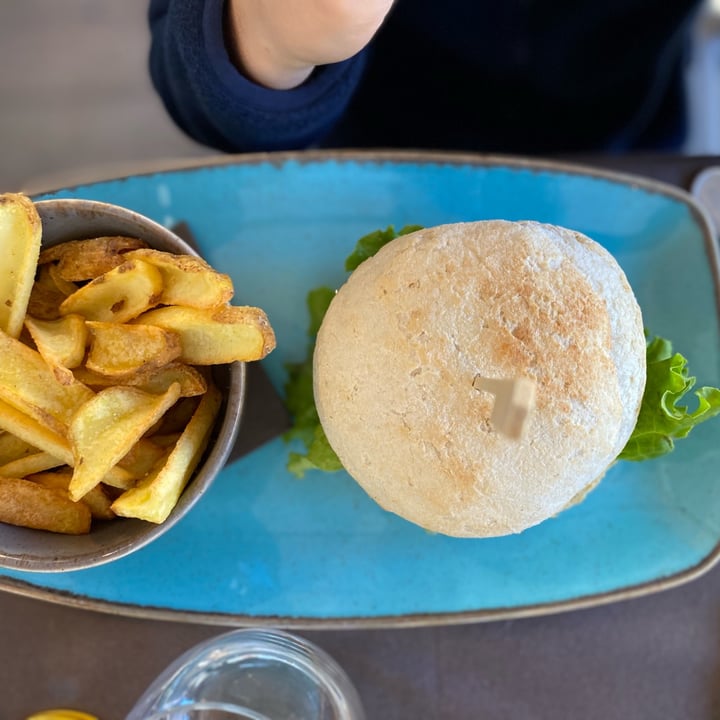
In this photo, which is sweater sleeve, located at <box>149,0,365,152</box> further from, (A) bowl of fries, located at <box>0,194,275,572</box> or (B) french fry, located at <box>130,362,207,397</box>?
(B) french fry, located at <box>130,362,207,397</box>

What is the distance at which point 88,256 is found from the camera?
958mm

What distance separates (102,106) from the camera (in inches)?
83.0

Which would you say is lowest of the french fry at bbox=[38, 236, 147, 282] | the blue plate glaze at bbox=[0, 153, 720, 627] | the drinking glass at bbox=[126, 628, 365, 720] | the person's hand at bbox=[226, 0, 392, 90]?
the drinking glass at bbox=[126, 628, 365, 720]

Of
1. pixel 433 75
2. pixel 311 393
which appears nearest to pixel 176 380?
pixel 311 393

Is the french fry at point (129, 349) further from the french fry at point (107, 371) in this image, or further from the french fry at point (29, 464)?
the french fry at point (29, 464)

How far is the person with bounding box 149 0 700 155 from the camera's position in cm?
107

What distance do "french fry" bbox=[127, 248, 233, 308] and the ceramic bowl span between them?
0.28ft

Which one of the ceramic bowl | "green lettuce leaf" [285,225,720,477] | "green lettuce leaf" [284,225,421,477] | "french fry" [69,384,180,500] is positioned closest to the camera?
"french fry" [69,384,180,500]

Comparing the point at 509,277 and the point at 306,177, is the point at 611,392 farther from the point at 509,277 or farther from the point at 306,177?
the point at 306,177

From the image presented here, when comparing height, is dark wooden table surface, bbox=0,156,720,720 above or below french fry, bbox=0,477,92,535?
below

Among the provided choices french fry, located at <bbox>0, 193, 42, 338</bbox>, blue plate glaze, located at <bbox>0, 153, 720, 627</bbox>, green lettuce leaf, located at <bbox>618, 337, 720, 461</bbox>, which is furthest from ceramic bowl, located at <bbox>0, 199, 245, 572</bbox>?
green lettuce leaf, located at <bbox>618, 337, 720, 461</bbox>

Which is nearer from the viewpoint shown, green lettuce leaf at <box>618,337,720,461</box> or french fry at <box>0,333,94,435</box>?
french fry at <box>0,333,94,435</box>

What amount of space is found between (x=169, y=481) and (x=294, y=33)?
559 mm

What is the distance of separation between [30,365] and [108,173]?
552mm
